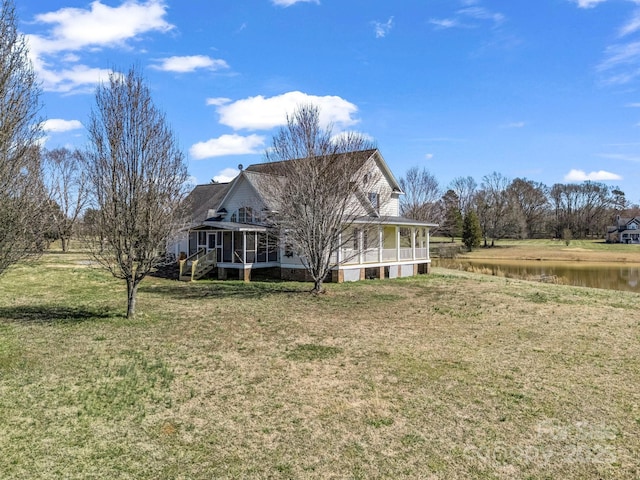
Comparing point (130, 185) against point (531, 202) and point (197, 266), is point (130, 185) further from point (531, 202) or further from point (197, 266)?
point (531, 202)

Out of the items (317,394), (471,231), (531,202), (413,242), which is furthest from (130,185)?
(531,202)

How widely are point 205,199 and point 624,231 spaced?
77.5 m

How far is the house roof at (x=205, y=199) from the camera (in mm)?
29828

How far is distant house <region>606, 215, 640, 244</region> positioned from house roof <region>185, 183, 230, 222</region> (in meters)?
72.0

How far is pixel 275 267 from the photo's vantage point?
23938 mm

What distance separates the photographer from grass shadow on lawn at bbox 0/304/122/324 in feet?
40.9

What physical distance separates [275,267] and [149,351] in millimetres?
14705

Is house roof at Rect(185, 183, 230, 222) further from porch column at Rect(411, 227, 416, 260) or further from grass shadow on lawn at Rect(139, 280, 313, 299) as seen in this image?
porch column at Rect(411, 227, 416, 260)

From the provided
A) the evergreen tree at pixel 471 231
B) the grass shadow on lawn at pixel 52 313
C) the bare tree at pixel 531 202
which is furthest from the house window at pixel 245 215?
the bare tree at pixel 531 202

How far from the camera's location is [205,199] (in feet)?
107

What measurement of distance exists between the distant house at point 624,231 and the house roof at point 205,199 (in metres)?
72.0

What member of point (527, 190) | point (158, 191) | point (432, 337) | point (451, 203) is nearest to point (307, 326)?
point (432, 337)

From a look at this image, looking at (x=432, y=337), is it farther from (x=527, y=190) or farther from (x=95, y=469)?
(x=527, y=190)

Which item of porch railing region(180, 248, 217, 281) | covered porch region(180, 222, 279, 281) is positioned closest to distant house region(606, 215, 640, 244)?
covered porch region(180, 222, 279, 281)
